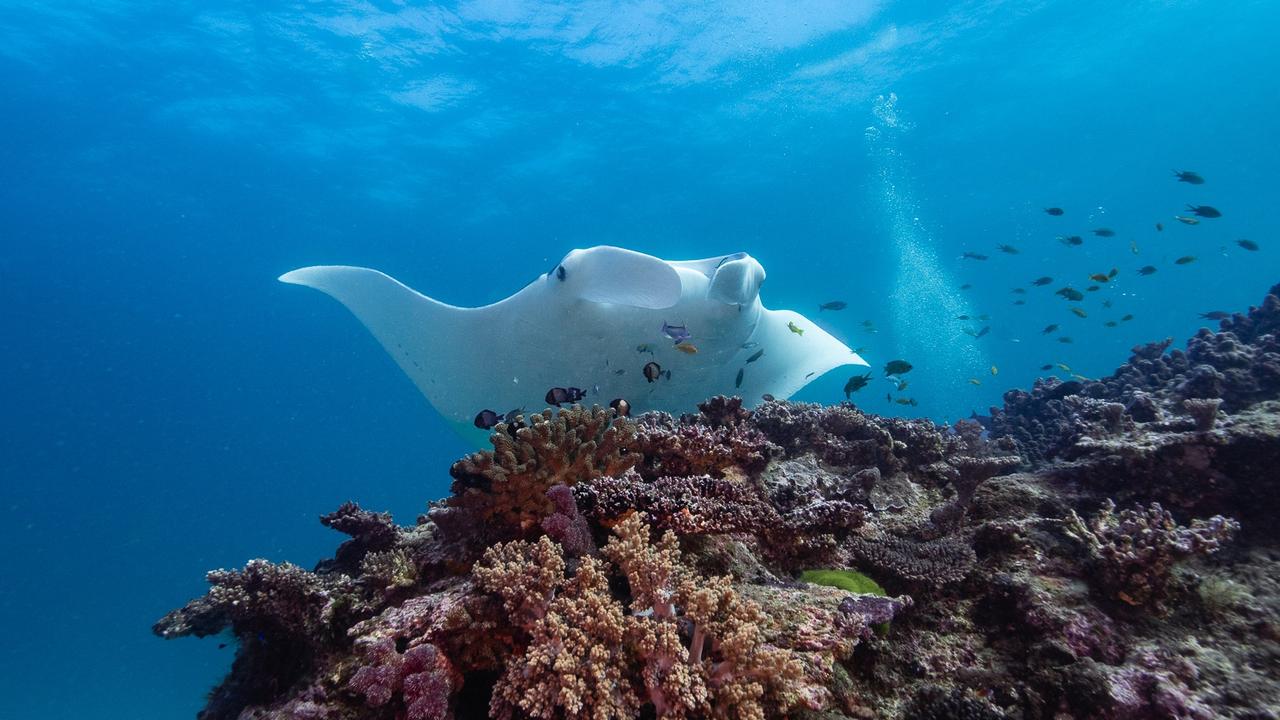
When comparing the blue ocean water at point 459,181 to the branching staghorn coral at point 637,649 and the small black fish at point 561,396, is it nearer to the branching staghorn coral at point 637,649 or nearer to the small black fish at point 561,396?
the small black fish at point 561,396

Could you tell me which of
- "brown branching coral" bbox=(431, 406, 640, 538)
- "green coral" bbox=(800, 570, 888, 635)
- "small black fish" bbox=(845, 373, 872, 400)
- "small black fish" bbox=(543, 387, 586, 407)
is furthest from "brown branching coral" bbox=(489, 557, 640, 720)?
"small black fish" bbox=(845, 373, 872, 400)

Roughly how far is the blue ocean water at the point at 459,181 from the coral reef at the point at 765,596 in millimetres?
3043

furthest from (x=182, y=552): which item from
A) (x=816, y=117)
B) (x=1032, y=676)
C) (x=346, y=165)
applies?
(x=1032, y=676)

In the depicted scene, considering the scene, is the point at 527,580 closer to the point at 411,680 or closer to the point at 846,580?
the point at 411,680

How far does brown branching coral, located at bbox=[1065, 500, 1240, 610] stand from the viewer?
2.29 meters

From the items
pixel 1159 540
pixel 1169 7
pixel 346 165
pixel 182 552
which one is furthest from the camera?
pixel 182 552

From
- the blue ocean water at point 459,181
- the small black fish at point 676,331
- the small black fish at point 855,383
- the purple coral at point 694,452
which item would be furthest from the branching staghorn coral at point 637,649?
the small black fish at point 855,383

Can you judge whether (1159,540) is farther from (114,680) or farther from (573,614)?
(114,680)

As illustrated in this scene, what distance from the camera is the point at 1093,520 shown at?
2740 mm

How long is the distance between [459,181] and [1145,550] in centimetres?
4123

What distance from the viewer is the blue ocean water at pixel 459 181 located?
87.8 feet

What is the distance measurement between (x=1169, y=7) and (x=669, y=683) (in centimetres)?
4244

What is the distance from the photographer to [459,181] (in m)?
38.1

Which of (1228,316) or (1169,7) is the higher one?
(1169,7)
